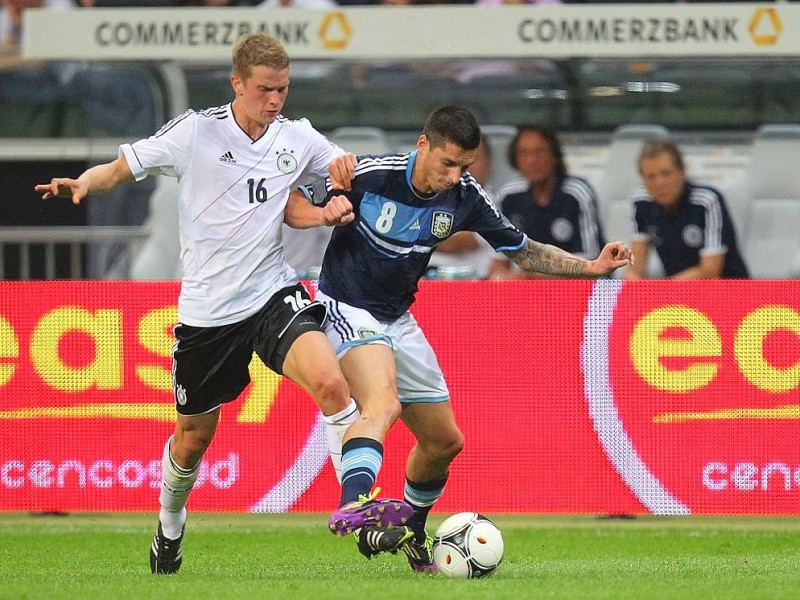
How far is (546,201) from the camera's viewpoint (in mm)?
10242

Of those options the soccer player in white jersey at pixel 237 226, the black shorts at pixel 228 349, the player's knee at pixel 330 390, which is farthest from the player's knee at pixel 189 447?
the player's knee at pixel 330 390

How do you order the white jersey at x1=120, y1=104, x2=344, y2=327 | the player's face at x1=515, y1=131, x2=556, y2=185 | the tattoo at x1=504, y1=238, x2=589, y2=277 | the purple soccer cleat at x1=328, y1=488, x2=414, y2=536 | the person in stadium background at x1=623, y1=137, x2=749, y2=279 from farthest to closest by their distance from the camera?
the player's face at x1=515, y1=131, x2=556, y2=185, the person in stadium background at x1=623, y1=137, x2=749, y2=279, the tattoo at x1=504, y1=238, x2=589, y2=277, the white jersey at x1=120, y1=104, x2=344, y2=327, the purple soccer cleat at x1=328, y1=488, x2=414, y2=536

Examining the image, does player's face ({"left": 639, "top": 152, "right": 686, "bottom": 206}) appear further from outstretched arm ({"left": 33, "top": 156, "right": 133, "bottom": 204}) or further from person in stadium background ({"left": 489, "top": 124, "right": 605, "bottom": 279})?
outstretched arm ({"left": 33, "top": 156, "right": 133, "bottom": 204})

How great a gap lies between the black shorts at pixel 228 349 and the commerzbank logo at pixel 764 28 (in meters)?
5.11

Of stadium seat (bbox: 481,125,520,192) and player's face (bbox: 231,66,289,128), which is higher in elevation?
player's face (bbox: 231,66,289,128)

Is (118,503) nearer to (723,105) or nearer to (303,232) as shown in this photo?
(303,232)

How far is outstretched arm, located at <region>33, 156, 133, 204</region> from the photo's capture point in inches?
231

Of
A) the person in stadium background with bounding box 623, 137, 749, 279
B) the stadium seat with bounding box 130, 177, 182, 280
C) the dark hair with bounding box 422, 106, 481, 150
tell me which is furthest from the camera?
the stadium seat with bounding box 130, 177, 182, 280

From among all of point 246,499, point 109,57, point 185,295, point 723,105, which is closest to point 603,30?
point 723,105

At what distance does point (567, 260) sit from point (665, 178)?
3.81 metres

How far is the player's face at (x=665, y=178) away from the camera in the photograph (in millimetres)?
10188

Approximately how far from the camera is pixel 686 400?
8344 mm

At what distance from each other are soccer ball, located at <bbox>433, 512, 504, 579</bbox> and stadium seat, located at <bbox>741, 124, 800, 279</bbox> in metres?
4.86

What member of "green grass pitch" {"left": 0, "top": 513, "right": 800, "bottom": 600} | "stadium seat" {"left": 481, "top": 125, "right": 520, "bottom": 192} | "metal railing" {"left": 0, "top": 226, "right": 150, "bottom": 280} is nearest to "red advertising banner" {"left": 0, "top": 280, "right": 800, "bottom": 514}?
"green grass pitch" {"left": 0, "top": 513, "right": 800, "bottom": 600}
